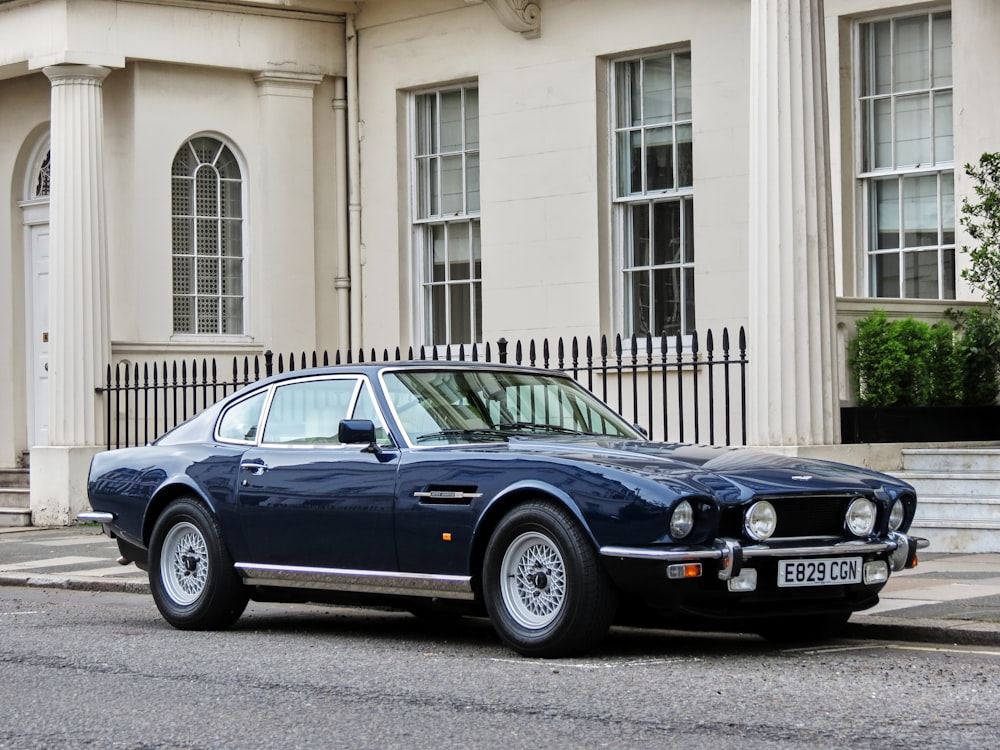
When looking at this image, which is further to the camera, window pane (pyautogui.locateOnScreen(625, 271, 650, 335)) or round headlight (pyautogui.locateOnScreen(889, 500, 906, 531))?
window pane (pyautogui.locateOnScreen(625, 271, 650, 335))

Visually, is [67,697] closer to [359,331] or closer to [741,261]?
[741,261]

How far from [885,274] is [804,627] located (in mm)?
7485

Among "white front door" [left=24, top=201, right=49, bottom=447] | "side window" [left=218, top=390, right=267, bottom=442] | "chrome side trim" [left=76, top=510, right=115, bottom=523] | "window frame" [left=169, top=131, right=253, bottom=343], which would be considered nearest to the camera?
"side window" [left=218, top=390, right=267, bottom=442]

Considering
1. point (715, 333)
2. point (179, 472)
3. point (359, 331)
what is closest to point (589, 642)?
point (179, 472)

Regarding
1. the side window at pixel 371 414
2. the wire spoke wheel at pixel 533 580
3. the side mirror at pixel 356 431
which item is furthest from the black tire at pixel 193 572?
the wire spoke wheel at pixel 533 580

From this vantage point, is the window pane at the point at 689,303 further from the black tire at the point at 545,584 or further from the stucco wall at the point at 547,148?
the black tire at the point at 545,584

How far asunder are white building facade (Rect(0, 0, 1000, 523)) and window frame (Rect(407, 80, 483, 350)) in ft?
0.11

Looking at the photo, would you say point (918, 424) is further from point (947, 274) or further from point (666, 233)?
point (666, 233)

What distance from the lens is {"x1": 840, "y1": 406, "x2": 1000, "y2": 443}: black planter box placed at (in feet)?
44.6

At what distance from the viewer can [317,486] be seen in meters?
9.05

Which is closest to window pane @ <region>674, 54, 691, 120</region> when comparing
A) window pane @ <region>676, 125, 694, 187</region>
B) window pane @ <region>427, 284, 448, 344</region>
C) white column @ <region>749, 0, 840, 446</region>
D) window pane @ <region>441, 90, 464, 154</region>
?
window pane @ <region>676, 125, 694, 187</region>

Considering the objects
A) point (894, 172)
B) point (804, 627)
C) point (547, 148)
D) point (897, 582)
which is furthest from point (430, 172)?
point (804, 627)

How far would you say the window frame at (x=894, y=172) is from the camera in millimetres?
15094

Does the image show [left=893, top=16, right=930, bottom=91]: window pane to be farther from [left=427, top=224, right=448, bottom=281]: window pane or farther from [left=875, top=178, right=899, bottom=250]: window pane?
[left=427, top=224, right=448, bottom=281]: window pane
